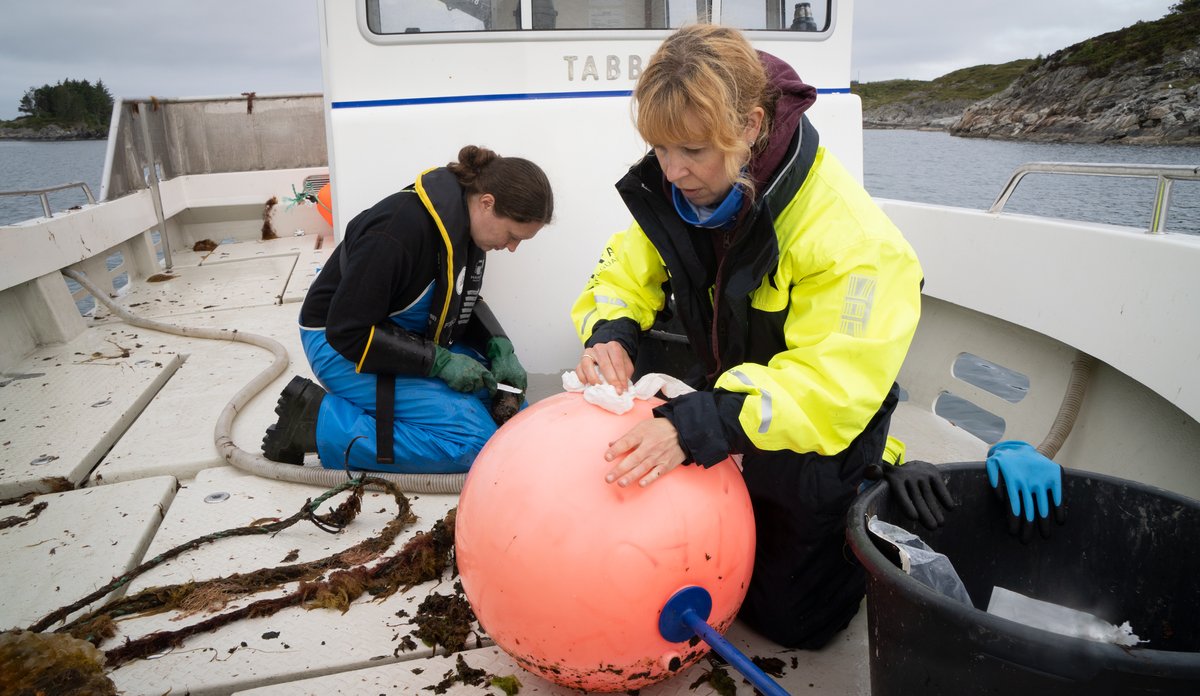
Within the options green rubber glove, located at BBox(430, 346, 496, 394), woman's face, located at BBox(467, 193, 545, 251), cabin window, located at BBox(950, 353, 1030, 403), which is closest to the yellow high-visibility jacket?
woman's face, located at BBox(467, 193, 545, 251)

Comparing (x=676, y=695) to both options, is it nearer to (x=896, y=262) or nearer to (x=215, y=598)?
(x=896, y=262)

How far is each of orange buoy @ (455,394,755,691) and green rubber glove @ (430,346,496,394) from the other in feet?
4.61

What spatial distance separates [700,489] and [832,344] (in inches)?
17.6

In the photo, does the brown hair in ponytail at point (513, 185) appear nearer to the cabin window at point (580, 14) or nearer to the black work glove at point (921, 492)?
the cabin window at point (580, 14)

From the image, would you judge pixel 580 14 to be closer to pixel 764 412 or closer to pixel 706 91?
pixel 706 91

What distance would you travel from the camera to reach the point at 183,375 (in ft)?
14.3

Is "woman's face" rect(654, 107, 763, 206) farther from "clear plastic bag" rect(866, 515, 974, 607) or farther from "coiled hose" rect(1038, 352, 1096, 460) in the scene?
"coiled hose" rect(1038, 352, 1096, 460)

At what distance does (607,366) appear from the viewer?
214 centimetres

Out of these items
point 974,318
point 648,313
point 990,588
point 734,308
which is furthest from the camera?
point 974,318

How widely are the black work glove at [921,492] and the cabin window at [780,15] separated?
9.34 feet

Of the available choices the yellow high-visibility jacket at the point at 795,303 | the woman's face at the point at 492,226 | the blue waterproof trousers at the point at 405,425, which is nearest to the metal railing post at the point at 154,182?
the blue waterproof trousers at the point at 405,425

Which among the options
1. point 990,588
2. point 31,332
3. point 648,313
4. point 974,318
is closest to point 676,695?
point 990,588

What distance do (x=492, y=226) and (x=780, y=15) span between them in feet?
6.70

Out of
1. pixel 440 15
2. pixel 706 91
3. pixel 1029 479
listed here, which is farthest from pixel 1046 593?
pixel 440 15
